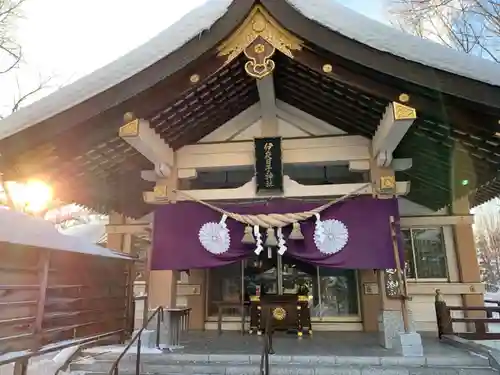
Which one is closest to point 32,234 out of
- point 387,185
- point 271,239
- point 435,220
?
point 271,239

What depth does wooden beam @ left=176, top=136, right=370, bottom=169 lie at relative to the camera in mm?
5980

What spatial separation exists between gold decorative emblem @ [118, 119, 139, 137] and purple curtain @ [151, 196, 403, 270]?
147 centimetres

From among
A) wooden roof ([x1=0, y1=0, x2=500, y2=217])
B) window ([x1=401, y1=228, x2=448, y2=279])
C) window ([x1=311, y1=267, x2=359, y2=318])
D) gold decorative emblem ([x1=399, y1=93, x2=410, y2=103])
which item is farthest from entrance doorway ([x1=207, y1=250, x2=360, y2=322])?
gold decorative emblem ([x1=399, y1=93, x2=410, y2=103])

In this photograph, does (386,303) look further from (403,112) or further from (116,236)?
(116,236)

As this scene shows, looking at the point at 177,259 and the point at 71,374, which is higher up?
the point at 177,259

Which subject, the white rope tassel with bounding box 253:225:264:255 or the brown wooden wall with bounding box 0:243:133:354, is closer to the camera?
the brown wooden wall with bounding box 0:243:133:354

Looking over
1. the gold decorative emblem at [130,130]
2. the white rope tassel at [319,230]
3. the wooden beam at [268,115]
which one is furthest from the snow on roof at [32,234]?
the wooden beam at [268,115]

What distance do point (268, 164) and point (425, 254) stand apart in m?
5.19

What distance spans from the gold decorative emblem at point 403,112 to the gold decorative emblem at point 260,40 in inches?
55.5

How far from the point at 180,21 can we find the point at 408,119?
10.1ft

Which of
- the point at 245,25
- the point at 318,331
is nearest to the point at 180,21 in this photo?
the point at 245,25

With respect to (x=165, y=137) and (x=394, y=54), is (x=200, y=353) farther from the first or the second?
(x=394, y=54)

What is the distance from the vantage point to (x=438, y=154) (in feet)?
18.4

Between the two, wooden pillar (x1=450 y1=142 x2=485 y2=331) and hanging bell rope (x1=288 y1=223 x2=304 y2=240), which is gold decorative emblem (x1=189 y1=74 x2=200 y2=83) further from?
wooden pillar (x1=450 y1=142 x2=485 y2=331)
